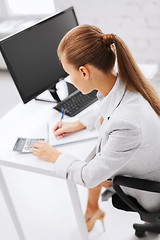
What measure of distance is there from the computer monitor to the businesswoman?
1.52 feet

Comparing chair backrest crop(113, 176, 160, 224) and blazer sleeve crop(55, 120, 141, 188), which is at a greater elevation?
blazer sleeve crop(55, 120, 141, 188)

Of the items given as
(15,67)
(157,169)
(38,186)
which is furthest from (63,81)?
(157,169)

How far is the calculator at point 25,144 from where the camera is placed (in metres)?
1.47

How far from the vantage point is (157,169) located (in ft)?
4.14

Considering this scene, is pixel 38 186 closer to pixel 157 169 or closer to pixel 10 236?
pixel 10 236

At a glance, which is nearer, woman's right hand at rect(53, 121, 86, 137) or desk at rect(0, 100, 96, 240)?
desk at rect(0, 100, 96, 240)

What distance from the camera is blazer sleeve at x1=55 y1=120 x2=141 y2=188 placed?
114cm

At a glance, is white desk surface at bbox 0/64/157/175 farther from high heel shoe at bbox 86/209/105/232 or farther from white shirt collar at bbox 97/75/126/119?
high heel shoe at bbox 86/209/105/232

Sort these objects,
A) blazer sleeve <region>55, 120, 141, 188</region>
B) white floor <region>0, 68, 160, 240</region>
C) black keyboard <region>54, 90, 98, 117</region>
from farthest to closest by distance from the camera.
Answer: white floor <region>0, 68, 160, 240</region> < black keyboard <region>54, 90, 98, 117</region> < blazer sleeve <region>55, 120, 141, 188</region>

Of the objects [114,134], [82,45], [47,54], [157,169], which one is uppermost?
[82,45]

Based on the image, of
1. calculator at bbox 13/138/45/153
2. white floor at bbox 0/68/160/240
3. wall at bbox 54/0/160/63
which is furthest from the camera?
wall at bbox 54/0/160/63

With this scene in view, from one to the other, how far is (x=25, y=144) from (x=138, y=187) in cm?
58

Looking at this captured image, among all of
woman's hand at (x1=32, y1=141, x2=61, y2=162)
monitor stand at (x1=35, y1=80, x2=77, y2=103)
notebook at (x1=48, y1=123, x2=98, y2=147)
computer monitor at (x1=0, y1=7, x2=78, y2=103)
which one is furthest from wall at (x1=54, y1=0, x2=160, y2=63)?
woman's hand at (x1=32, y1=141, x2=61, y2=162)

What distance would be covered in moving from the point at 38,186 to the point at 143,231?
0.86 meters
